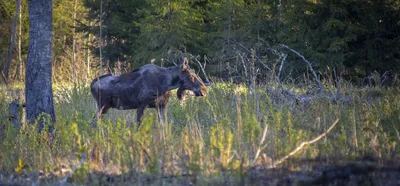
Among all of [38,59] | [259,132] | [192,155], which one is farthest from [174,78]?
[192,155]

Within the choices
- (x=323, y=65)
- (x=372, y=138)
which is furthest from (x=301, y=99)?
(x=323, y=65)

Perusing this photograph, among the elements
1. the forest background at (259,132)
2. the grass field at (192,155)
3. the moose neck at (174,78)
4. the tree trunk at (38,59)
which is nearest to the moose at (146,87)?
the moose neck at (174,78)

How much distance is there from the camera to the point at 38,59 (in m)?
8.58

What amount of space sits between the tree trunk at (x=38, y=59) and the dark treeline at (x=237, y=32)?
15.5 ft

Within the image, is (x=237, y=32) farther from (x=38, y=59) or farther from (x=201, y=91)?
(x=38, y=59)

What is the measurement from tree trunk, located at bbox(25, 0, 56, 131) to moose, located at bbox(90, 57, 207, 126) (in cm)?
163

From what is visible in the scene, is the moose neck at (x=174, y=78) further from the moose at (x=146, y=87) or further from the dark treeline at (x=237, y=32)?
the dark treeline at (x=237, y=32)

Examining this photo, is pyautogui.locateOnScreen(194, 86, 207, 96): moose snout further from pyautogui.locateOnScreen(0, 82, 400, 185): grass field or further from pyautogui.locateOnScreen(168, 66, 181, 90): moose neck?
pyautogui.locateOnScreen(0, 82, 400, 185): grass field

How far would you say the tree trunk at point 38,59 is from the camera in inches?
336

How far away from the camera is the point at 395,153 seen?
6.97 meters

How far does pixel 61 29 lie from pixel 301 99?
1144 inches

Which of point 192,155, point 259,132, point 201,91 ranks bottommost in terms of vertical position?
point 192,155

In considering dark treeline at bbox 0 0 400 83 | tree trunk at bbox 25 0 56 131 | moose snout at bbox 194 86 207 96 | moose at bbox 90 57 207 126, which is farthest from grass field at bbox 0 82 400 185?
dark treeline at bbox 0 0 400 83

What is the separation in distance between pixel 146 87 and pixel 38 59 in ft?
7.67
